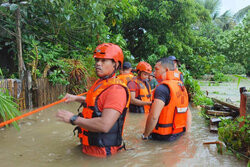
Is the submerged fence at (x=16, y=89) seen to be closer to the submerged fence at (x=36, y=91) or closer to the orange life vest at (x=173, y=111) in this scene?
the submerged fence at (x=36, y=91)

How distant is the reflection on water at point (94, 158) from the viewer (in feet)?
11.2

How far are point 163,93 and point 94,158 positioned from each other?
1.42 metres

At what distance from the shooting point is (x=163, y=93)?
12.4 feet

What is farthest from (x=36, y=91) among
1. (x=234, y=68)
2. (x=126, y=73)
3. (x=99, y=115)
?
(x=234, y=68)

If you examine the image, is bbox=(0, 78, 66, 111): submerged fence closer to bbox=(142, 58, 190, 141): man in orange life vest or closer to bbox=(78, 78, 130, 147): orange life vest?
bbox=(78, 78, 130, 147): orange life vest

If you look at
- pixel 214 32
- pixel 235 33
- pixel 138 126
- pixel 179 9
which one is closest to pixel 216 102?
pixel 138 126

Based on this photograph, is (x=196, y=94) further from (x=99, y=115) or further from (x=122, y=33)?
(x=122, y=33)

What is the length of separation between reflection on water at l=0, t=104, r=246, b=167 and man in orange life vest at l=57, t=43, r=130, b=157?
0.91 ft

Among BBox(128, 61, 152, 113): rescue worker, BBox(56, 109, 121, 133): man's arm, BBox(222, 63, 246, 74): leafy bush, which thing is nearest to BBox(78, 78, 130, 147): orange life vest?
BBox(56, 109, 121, 133): man's arm

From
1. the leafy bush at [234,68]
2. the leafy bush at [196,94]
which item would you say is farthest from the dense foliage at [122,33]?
the leafy bush at [196,94]

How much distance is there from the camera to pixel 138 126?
575 cm

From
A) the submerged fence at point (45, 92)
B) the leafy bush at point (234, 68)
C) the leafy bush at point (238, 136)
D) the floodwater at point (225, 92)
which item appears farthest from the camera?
the leafy bush at point (234, 68)

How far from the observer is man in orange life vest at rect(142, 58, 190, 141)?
3742mm

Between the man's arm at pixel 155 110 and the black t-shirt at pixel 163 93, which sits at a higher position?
the black t-shirt at pixel 163 93
